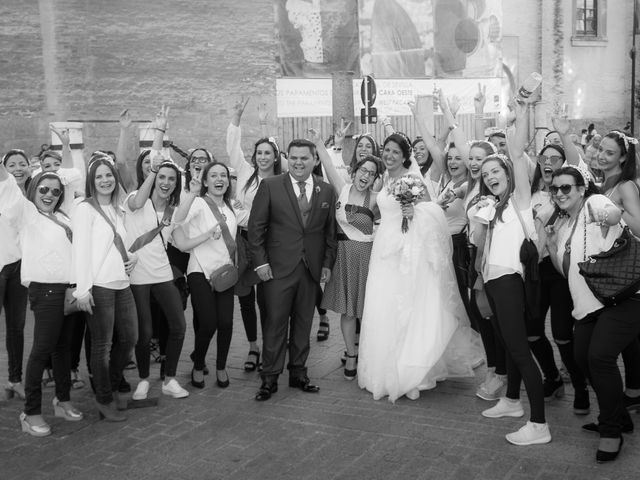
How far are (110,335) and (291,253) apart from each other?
1.69 metres

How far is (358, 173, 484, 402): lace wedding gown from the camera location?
613 centimetres

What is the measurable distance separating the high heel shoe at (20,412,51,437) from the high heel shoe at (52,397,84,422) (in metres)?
0.25

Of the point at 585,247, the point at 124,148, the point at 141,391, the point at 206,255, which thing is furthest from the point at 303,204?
the point at 585,247

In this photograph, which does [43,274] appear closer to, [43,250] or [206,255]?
[43,250]

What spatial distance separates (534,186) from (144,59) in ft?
52.8

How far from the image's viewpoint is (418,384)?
239 inches

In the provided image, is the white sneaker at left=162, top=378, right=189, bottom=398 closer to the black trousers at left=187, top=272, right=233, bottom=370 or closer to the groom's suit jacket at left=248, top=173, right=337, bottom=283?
the black trousers at left=187, top=272, right=233, bottom=370

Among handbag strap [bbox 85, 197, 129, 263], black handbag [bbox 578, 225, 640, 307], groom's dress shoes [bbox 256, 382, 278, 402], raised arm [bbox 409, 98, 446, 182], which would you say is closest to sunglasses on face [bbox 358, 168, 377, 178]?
raised arm [bbox 409, 98, 446, 182]

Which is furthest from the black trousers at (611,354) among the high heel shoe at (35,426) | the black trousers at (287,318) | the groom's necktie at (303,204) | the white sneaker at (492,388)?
the high heel shoe at (35,426)

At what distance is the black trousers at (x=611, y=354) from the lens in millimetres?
4758

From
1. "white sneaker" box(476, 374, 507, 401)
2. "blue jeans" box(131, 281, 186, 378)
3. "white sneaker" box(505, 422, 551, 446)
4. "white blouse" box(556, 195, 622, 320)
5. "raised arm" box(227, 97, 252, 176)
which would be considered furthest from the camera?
"raised arm" box(227, 97, 252, 176)

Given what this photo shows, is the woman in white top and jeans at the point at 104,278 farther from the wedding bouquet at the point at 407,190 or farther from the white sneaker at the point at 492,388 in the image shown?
the white sneaker at the point at 492,388

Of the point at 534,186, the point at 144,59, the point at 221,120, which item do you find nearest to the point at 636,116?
the point at 221,120

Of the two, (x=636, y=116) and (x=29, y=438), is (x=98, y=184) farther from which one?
(x=636, y=116)
